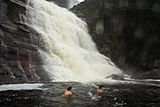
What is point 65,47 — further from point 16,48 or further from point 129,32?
point 129,32

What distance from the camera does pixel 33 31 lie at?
44.8 m

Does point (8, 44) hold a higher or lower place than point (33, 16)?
lower

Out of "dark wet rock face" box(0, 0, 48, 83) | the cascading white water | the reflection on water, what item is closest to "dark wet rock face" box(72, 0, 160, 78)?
the cascading white water

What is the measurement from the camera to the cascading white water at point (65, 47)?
46.3 metres

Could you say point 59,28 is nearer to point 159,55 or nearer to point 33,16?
point 33,16

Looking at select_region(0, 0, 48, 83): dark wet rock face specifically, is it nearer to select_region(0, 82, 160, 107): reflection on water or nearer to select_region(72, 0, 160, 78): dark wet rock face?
select_region(0, 82, 160, 107): reflection on water

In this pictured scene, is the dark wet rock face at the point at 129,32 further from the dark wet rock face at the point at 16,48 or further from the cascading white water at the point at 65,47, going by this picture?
the dark wet rock face at the point at 16,48

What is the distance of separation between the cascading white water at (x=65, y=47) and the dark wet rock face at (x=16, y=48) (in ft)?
7.01

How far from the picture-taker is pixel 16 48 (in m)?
39.9

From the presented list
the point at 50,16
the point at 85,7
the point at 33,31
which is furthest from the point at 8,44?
the point at 85,7

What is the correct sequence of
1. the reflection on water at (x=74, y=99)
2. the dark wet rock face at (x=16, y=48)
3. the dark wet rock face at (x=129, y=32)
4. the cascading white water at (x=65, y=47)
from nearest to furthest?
the reflection on water at (x=74, y=99)
the dark wet rock face at (x=16, y=48)
the cascading white water at (x=65, y=47)
the dark wet rock face at (x=129, y=32)

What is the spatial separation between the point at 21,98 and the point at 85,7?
57078mm

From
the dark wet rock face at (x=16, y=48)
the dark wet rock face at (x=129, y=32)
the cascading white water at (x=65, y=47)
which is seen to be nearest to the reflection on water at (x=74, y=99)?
the dark wet rock face at (x=16, y=48)

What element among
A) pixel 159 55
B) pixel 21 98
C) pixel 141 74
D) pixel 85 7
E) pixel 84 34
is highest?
pixel 85 7
